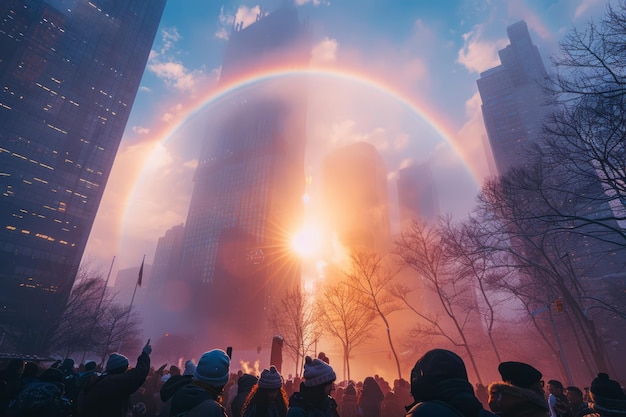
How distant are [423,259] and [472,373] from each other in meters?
56.4

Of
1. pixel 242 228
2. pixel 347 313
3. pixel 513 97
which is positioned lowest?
pixel 347 313

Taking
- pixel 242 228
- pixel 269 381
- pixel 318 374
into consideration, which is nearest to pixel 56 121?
pixel 242 228

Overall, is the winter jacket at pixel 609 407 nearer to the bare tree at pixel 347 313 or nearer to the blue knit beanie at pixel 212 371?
the blue knit beanie at pixel 212 371

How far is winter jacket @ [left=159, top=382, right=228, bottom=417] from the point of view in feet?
9.43

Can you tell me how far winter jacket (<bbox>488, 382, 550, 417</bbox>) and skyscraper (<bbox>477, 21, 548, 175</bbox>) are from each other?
109 metres

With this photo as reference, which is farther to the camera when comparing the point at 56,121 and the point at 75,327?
the point at 56,121

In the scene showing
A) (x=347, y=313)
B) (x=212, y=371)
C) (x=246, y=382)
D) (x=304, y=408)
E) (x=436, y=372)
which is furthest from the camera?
(x=347, y=313)

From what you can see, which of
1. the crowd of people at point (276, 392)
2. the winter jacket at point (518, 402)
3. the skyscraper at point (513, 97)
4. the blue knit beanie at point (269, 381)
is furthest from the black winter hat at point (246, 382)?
the skyscraper at point (513, 97)

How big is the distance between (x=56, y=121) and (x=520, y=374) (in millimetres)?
120866

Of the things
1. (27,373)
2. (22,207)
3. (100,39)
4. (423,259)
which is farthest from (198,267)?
(27,373)

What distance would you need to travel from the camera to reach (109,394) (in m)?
4.16

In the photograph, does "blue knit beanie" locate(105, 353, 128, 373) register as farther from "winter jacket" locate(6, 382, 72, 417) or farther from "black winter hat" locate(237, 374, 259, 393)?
"black winter hat" locate(237, 374, 259, 393)

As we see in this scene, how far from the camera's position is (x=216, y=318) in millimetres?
123000

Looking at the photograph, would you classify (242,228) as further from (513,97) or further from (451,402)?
(451,402)
